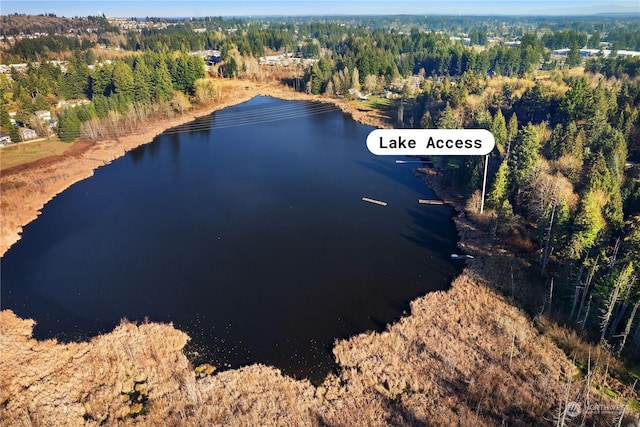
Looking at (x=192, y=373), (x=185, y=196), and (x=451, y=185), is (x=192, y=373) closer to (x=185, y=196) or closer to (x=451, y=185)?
(x=185, y=196)

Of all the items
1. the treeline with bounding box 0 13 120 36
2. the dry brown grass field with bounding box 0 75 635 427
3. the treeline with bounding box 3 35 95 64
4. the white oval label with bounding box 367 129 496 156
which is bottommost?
the dry brown grass field with bounding box 0 75 635 427

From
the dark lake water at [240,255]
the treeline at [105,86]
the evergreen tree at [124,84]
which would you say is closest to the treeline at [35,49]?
the treeline at [105,86]

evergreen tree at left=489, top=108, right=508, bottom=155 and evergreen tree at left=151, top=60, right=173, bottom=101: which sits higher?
evergreen tree at left=151, top=60, right=173, bottom=101

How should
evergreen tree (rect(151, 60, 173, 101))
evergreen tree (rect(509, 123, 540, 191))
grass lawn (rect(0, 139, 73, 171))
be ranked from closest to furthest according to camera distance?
evergreen tree (rect(509, 123, 540, 191)) < grass lawn (rect(0, 139, 73, 171)) < evergreen tree (rect(151, 60, 173, 101))

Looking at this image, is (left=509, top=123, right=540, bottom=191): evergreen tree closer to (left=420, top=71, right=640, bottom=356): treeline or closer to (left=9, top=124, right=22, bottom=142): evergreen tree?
(left=420, top=71, right=640, bottom=356): treeline

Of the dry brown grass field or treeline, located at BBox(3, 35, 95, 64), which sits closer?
the dry brown grass field

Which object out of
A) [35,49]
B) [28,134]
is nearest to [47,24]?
[35,49]

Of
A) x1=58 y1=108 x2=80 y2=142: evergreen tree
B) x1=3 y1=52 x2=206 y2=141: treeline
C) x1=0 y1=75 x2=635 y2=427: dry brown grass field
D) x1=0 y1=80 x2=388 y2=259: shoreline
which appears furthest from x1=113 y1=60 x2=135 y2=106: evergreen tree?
x1=0 y1=75 x2=635 y2=427: dry brown grass field
